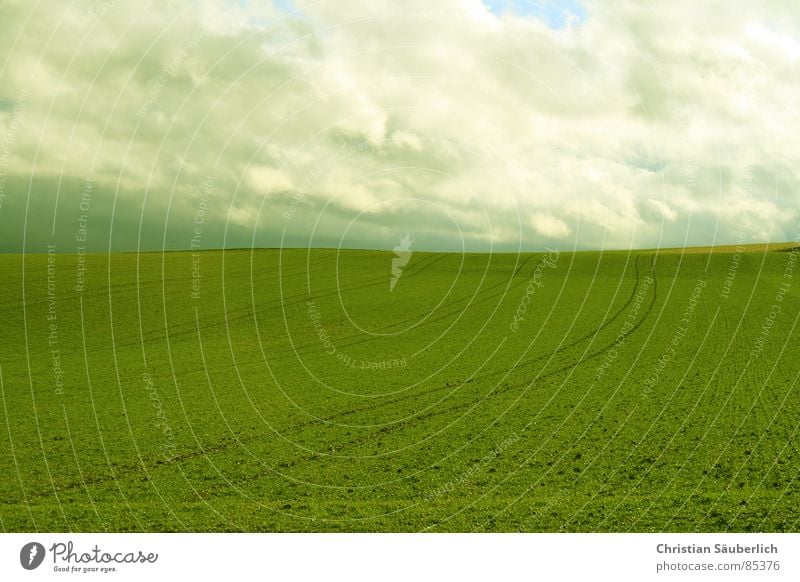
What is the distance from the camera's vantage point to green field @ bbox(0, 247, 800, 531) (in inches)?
790

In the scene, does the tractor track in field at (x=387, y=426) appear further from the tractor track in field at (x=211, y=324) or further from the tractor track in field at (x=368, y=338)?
the tractor track in field at (x=211, y=324)

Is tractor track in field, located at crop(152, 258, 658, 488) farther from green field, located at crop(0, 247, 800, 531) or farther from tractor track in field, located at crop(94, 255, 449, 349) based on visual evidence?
tractor track in field, located at crop(94, 255, 449, 349)

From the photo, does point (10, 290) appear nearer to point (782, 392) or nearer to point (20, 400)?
point (20, 400)

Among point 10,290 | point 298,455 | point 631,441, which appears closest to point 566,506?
point 631,441

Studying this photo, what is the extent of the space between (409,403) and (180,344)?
74.2 feet

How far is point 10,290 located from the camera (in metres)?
63.2
